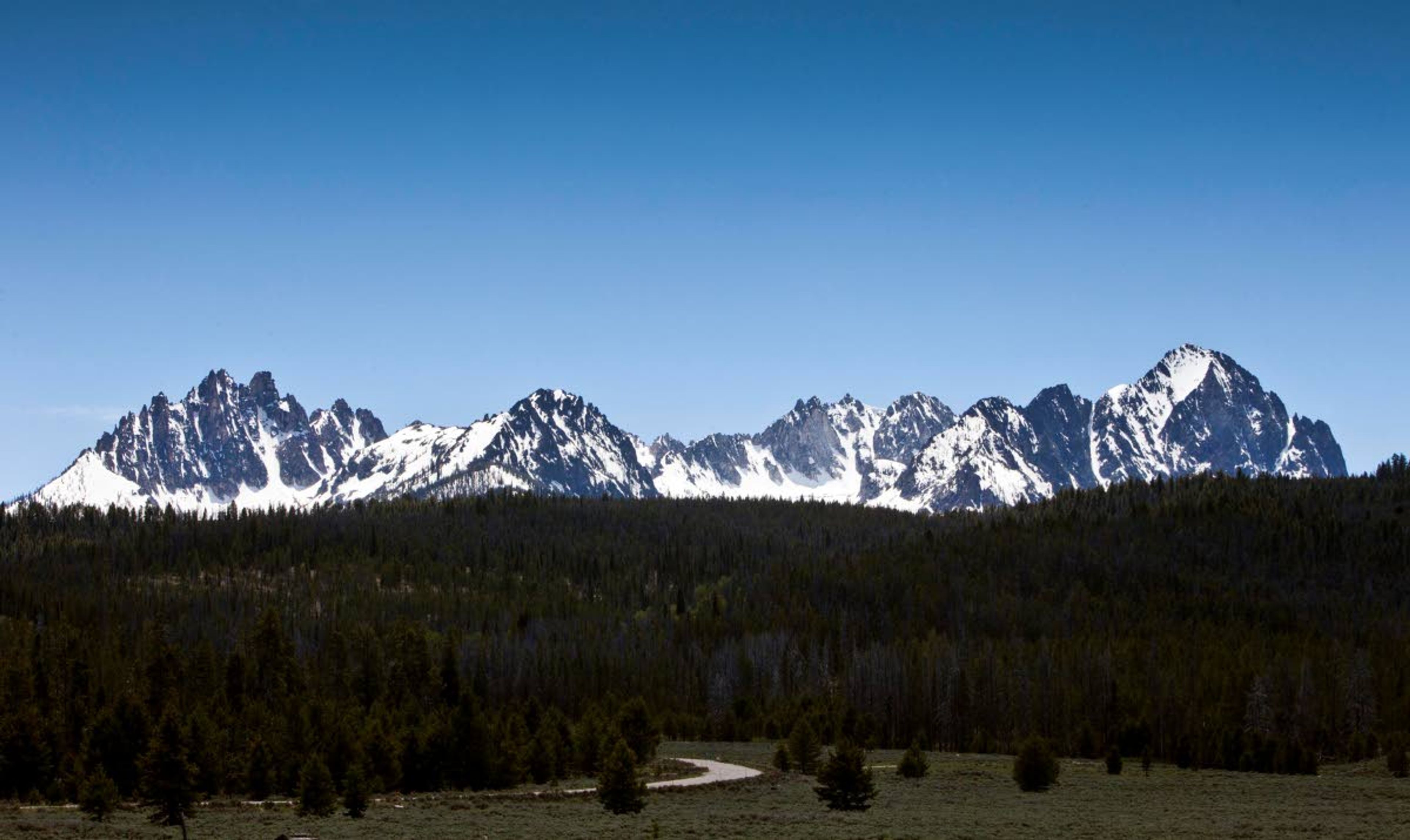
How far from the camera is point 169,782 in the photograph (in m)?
64.2

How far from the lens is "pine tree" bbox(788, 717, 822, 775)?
3927 inches

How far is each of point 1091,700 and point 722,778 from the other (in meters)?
75.9

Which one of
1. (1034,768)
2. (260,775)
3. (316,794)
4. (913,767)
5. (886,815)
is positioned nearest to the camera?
(316,794)

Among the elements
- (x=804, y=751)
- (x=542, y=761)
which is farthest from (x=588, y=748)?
(x=804, y=751)

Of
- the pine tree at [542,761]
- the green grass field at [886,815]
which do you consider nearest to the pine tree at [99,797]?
the green grass field at [886,815]

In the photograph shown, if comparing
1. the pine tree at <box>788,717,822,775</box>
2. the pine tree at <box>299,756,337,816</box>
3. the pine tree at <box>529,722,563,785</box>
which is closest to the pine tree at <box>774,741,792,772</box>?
the pine tree at <box>788,717,822,775</box>

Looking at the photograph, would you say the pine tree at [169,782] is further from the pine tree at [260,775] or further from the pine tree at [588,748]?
the pine tree at [588,748]

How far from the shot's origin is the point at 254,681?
139 meters

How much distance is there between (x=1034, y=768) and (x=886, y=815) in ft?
65.0

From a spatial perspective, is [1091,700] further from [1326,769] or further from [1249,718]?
[1326,769]

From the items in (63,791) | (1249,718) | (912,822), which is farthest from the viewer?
(1249,718)

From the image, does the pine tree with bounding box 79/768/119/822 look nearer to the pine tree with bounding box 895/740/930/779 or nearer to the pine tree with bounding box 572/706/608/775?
the pine tree with bounding box 572/706/608/775

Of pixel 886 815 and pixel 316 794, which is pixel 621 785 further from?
pixel 316 794

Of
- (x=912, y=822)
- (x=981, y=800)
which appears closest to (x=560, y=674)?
(x=981, y=800)
